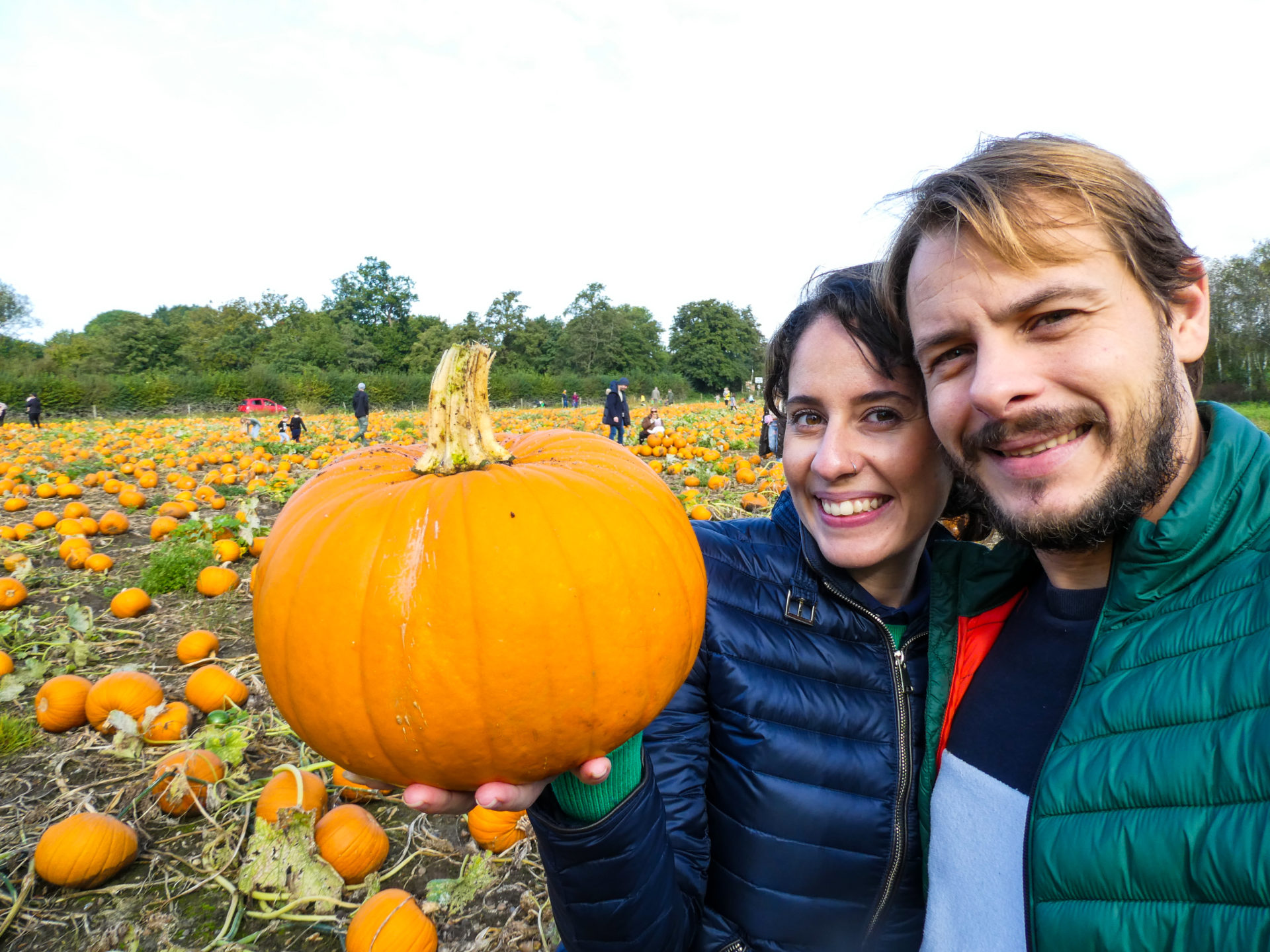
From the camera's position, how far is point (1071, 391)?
123cm

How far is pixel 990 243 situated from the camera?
1.28 meters

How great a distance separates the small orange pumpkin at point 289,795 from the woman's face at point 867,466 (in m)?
2.12

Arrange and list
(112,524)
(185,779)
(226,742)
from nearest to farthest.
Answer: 1. (185,779)
2. (226,742)
3. (112,524)

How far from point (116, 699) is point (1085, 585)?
13.5 feet

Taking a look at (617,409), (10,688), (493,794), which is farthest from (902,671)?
(617,409)

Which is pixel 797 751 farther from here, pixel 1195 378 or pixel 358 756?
pixel 1195 378

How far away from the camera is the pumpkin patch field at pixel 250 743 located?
1136 millimetres

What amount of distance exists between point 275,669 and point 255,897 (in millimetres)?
1740

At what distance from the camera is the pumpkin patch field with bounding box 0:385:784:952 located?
1.14m

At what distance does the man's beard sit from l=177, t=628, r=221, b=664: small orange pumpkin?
4.44 meters

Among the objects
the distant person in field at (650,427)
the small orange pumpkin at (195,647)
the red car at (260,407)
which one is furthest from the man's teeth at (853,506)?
the red car at (260,407)

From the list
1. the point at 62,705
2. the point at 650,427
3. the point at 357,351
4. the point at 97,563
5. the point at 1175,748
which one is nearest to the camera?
the point at 1175,748

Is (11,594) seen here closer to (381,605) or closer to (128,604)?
(128,604)

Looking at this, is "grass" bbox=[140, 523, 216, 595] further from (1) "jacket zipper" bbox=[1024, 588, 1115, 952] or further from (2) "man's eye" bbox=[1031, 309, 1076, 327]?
(2) "man's eye" bbox=[1031, 309, 1076, 327]
